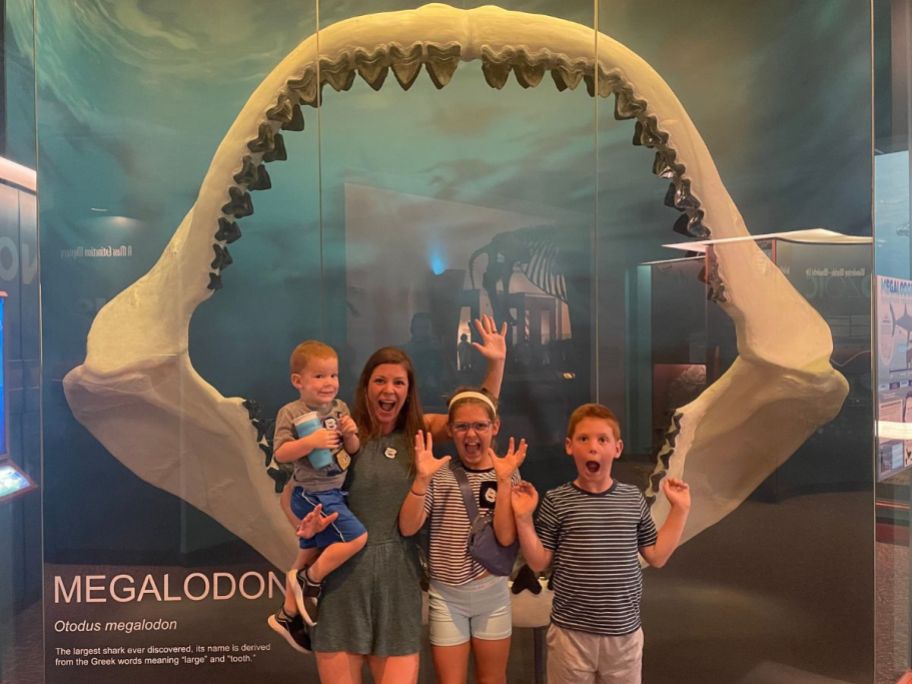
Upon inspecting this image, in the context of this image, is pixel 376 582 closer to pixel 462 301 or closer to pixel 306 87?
pixel 462 301

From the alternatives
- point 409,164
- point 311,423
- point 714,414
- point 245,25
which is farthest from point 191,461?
point 714,414

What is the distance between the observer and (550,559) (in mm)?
1977

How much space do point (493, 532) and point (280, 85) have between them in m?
1.85

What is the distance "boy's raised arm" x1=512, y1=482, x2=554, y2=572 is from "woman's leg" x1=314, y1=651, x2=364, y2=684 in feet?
2.17

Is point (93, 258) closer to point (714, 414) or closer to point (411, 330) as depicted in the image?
point (411, 330)

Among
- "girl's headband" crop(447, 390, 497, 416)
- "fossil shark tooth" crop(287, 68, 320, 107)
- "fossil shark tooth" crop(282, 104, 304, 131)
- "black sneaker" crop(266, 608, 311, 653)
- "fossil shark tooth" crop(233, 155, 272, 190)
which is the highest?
"fossil shark tooth" crop(287, 68, 320, 107)

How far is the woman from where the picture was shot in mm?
1971

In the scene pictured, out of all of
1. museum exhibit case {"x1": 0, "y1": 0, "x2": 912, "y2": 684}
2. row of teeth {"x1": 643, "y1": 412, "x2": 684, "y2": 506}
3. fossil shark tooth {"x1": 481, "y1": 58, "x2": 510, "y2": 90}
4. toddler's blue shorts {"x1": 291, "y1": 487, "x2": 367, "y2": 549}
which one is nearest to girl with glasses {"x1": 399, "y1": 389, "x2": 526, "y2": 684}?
toddler's blue shorts {"x1": 291, "y1": 487, "x2": 367, "y2": 549}

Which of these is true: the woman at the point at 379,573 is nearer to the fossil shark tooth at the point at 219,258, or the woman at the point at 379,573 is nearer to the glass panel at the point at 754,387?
the fossil shark tooth at the point at 219,258

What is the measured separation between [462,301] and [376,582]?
152 centimetres

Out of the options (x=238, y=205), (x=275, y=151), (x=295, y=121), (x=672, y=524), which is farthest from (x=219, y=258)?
(x=672, y=524)

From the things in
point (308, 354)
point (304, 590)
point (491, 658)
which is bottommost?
point (491, 658)

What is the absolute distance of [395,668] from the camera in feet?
6.52

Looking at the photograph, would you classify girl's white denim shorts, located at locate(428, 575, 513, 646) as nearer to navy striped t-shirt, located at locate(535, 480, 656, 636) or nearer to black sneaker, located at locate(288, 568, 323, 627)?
navy striped t-shirt, located at locate(535, 480, 656, 636)
